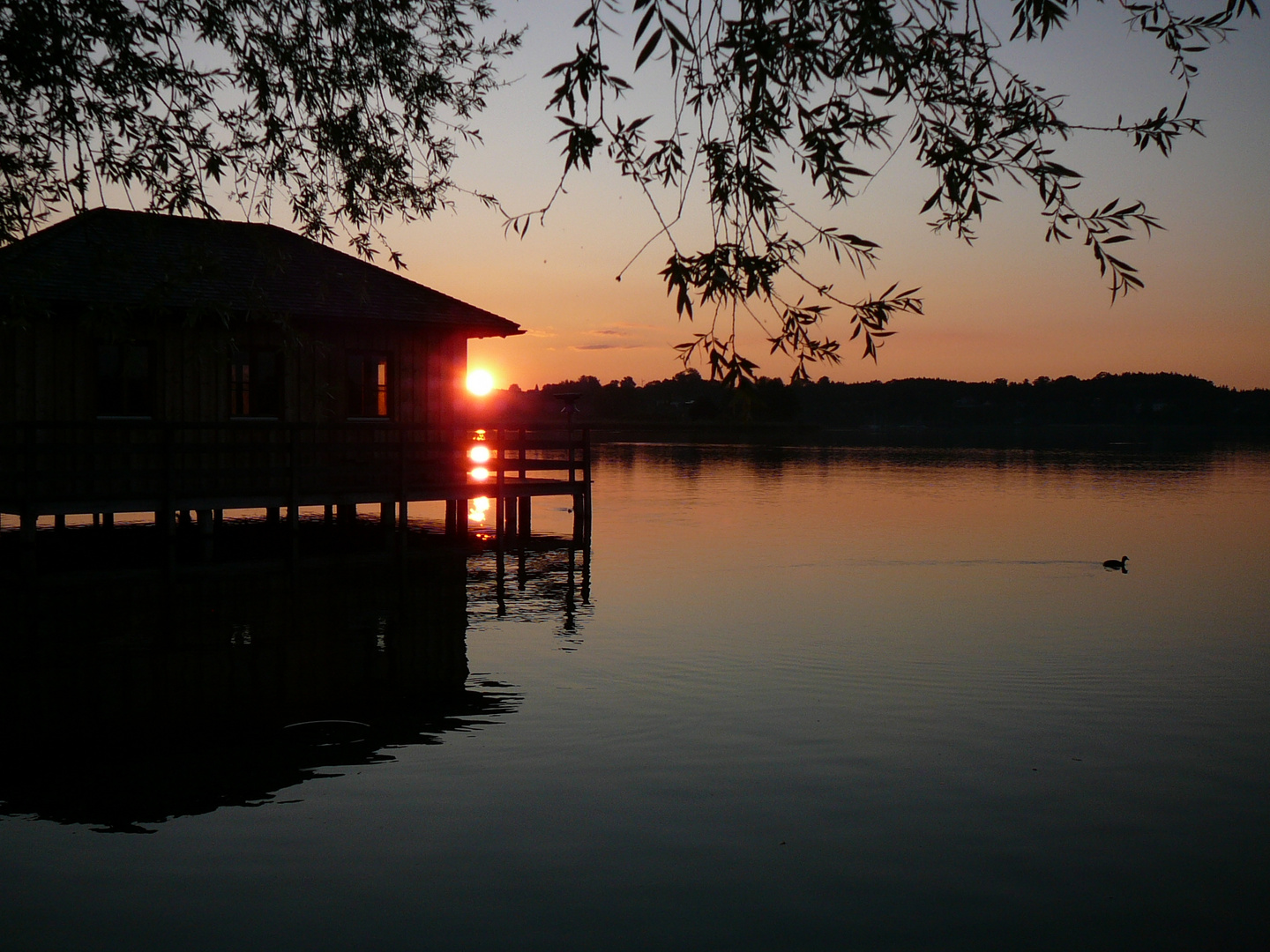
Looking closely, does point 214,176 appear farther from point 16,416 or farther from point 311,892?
point 16,416

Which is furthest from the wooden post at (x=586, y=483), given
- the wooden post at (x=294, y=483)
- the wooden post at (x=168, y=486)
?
the wooden post at (x=168, y=486)

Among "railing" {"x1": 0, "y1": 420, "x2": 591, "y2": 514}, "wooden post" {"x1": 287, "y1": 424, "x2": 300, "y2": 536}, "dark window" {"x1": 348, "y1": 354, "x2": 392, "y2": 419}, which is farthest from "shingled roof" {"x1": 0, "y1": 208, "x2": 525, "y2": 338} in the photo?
"wooden post" {"x1": 287, "y1": 424, "x2": 300, "y2": 536}

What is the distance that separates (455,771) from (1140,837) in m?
5.58

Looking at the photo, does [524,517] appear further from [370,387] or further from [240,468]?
[240,468]

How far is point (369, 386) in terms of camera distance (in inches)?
943

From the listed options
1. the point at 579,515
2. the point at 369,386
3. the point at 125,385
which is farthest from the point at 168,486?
the point at 579,515

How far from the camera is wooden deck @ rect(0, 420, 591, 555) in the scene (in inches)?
682

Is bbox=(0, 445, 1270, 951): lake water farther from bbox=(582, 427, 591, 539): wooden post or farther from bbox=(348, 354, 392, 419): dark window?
bbox=(348, 354, 392, 419): dark window

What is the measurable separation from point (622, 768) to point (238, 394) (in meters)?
15.1

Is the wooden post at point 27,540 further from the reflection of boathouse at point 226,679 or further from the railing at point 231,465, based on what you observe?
the reflection of boathouse at point 226,679

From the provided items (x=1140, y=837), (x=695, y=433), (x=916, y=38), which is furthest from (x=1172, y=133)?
(x=695, y=433)

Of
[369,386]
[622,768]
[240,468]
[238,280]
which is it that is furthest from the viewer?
[369,386]

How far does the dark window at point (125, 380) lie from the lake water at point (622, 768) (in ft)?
12.9

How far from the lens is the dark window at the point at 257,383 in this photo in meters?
22.4
